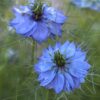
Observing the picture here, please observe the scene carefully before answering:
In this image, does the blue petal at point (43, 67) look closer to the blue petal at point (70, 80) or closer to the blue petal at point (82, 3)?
the blue petal at point (70, 80)

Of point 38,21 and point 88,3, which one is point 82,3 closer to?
point 88,3

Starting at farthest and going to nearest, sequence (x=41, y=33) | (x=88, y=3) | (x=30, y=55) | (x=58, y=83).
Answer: (x=88, y=3)
(x=30, y=55)
(x=41, y=33)
(x=58, y=83)

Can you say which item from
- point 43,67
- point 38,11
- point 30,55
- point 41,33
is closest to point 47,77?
point 43,67

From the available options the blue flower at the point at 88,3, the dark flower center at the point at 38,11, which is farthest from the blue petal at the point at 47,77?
the blue flower at the point at 88,3

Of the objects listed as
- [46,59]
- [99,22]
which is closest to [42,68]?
[46,59]

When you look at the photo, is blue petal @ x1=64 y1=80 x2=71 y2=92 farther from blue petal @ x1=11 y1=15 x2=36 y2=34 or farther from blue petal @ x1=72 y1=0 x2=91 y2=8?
blue petal @ x1=72 y1=0 x2=91 y2=8

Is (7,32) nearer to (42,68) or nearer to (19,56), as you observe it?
(19,56)
